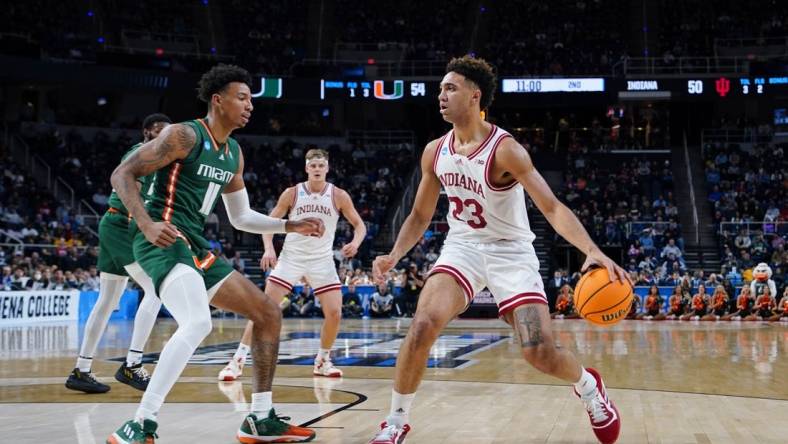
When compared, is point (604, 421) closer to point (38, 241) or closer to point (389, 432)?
point (389, 432)

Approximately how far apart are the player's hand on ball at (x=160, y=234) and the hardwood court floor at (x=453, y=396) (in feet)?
3.89

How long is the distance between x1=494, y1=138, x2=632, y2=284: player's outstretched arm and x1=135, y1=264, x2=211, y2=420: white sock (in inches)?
Result: 73.5

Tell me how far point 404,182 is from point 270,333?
28.4m

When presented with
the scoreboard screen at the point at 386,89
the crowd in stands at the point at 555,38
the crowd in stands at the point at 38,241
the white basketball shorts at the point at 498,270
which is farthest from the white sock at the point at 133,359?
the crowd in stands at the point at 555,38

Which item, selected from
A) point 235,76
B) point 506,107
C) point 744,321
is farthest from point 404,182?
point 235,76

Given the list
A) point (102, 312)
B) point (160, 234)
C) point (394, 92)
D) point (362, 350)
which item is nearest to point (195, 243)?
point (160, 234)

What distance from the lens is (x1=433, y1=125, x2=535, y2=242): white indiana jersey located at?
527 centimetres

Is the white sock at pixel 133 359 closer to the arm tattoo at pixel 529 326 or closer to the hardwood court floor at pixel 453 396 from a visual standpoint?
the hardwood court floor at pixel 453 396

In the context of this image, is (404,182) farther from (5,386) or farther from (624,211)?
(5,386)

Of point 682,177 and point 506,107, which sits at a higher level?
point 506,107

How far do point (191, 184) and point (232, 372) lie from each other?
344 cm

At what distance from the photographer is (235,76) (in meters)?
5.55

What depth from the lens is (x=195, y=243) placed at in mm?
5383

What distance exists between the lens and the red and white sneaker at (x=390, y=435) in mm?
4805
